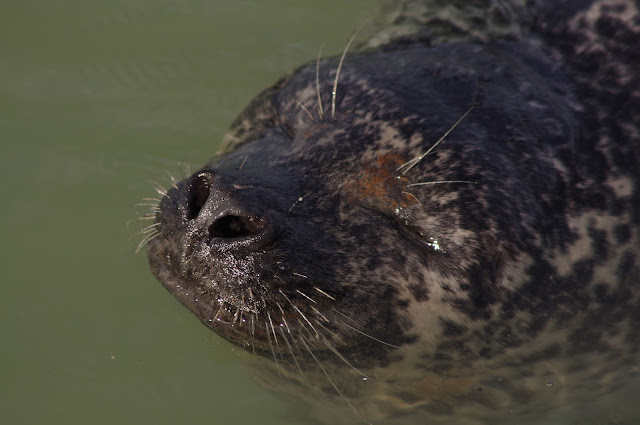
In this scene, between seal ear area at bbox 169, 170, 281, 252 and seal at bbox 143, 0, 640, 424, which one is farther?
seal at bbox 143, 0, 640, 424

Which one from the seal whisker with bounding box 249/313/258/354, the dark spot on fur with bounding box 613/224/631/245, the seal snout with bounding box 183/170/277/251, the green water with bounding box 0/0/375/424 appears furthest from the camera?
the green water with bounding box 0/0/375/424

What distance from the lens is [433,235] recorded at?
2.82 m

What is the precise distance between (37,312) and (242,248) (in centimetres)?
213

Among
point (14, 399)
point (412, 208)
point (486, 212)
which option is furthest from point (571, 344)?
point (14, 399)

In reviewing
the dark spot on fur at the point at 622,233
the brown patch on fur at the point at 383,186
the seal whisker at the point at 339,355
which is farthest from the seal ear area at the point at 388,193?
the dark spot on fur at the point at 622,233

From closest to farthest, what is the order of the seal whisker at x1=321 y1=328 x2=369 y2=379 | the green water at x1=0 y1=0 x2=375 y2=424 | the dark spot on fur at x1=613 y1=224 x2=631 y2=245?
Result: 1. the seal whisker at x1=321 y1=328 x2=369 y2=379
2. the dark spot on fur at x1=613 y1=224 x2=631 y2=245
3. the green water at x1=0 y1=0 x2=375 y2=424

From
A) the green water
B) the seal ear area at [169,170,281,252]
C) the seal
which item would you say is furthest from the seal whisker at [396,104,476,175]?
the green water

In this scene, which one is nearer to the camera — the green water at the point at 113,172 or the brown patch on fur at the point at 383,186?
the brown patch on fur at the point at 383,186

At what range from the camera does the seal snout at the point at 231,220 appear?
2.55 m

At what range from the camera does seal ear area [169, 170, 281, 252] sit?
2555mm

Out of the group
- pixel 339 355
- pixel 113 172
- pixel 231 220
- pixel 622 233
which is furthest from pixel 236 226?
pixel 113 172

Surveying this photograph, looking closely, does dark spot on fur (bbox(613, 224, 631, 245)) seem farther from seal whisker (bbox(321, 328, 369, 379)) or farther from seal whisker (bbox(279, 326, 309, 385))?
seal whisker (bbox(279, 326, 309, 385))

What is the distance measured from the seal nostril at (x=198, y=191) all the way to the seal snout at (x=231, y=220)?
4cm

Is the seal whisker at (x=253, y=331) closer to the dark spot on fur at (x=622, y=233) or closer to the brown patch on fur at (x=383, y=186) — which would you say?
the brown patch on fur at (x=383, y=186)
